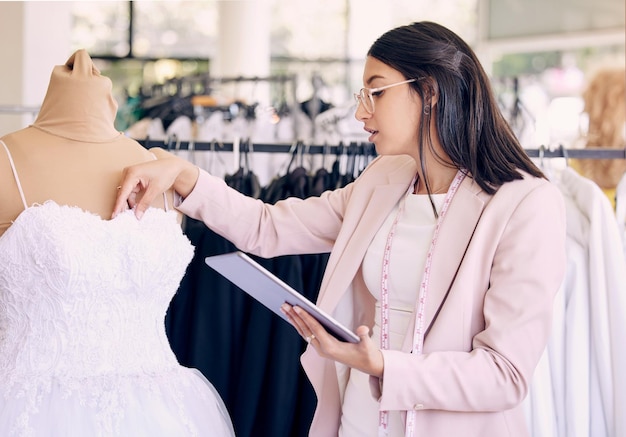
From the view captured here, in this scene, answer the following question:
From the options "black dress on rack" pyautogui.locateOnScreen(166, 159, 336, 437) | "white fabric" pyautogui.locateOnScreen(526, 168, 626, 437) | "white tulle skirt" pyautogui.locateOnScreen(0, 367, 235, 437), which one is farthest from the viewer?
"black dress on rack" pyautogui.locateOnScreen(166, 159, 336, 437)

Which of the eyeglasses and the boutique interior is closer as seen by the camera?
the eyeglasses

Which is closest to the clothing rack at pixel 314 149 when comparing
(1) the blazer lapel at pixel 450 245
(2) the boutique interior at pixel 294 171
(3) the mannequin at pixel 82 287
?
(2) the boutique interior at pixel 294 171

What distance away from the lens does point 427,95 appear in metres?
1.63

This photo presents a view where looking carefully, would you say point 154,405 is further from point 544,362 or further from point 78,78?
point 544,362

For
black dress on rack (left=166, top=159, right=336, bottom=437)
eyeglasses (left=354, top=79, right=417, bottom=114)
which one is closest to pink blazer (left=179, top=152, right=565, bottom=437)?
eyeglasses (left=354, top=79, right=417, bottom=114)

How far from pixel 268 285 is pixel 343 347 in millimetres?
164

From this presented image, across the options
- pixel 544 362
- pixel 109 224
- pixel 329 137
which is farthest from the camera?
pixel 329 137

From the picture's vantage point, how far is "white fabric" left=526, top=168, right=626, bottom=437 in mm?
1994

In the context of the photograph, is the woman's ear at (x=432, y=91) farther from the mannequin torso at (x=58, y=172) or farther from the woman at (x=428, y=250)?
the mannequin torso at (x=58, y=172)

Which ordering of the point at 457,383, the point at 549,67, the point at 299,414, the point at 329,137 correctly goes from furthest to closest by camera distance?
the point at 549,67 → the point at 329,137 → the point at 299,414 → the point at 457,383

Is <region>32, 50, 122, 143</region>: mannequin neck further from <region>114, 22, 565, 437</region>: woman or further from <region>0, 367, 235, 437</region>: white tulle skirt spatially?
<region>0, 367, 235, 437</region>: white tulle skirt

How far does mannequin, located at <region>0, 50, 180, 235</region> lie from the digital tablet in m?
0.34

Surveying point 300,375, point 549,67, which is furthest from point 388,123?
point 549,67

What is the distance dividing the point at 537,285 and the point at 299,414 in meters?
A: 0.94
